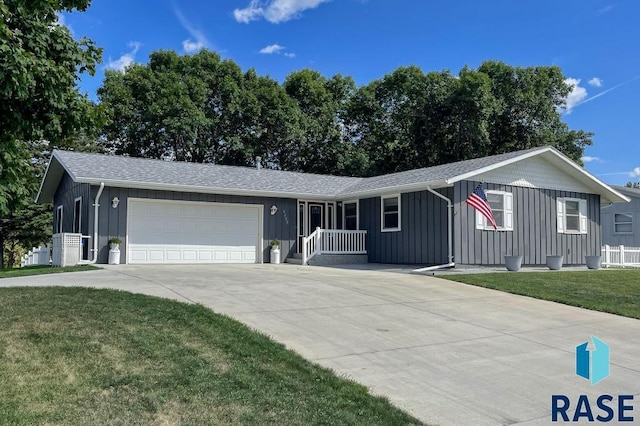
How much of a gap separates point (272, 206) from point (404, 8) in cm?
868

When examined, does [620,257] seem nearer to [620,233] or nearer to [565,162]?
[565,162]

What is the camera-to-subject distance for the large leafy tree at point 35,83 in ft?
15.0

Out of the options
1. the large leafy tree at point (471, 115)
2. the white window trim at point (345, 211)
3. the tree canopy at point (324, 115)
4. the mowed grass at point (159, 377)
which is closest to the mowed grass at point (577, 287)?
the white window trim at point (345, 211)

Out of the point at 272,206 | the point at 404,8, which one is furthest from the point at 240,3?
the point at 272,206

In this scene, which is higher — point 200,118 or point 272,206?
point 200,118

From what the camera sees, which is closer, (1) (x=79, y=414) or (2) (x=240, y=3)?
(1) (x=79, y=414)

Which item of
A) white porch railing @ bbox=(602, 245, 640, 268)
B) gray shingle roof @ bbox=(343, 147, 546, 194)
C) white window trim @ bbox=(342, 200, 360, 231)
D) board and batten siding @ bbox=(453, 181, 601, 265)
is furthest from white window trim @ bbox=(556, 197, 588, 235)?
white window trim @ bbox=(342, 200, 360, 231)

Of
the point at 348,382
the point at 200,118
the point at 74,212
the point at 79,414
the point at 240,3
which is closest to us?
the point at 79,414

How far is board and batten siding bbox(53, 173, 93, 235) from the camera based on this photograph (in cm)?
1573

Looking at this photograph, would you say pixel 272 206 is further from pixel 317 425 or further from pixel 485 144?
pixel 485 144

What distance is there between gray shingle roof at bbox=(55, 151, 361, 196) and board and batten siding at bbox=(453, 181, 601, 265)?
5.67m

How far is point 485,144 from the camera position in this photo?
3130 centimetres

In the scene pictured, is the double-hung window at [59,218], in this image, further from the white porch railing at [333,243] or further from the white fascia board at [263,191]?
the white porch railing at [333,243]

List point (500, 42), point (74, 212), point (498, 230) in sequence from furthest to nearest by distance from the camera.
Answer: point (500, 42), point (74, 212), point (498, 230)
